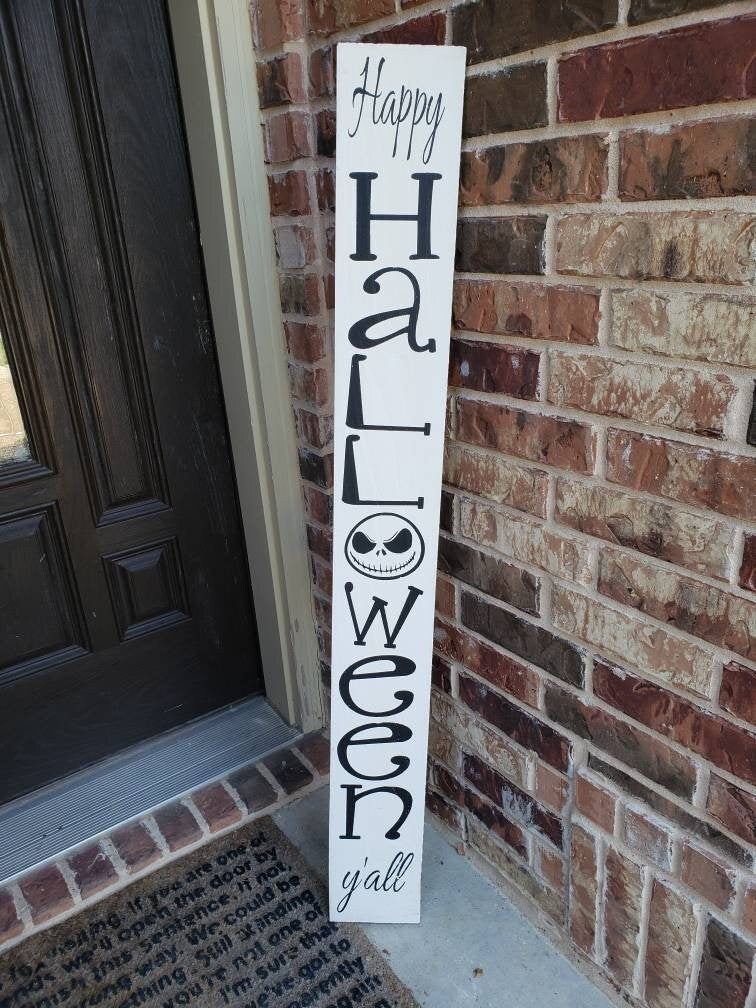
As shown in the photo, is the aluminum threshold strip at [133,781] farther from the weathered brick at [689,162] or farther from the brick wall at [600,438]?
the weathered brick at [689,162]

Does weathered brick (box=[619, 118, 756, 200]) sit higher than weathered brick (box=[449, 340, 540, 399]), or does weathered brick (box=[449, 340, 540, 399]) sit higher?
weathered brick (box=[619, 118, 756, 200])

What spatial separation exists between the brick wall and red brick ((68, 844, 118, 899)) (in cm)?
84

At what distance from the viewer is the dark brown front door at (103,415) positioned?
4.64 feet

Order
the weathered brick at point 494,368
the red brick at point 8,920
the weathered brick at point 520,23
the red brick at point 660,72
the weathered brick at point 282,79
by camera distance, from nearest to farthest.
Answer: the red brick at point 660,72 < the weathered brick at point 520,23 < the weathered brick at point 494,368 < the weathered brick at point 282,79 < the red brick at point 8,920

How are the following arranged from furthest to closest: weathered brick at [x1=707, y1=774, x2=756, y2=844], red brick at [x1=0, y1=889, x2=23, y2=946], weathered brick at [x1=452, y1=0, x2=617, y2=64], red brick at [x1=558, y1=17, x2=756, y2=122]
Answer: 1. red brick at [x1=0, y1=889, x2=23, y2=946]
2. weathered brick at [x1=707, y1=774, x2=756, y2=844]
3. weathered brick at [x1=452, y1=0, x2=617, y2=64]
4. red brick at [x1=558, y1=17, x2=756, y2=122]

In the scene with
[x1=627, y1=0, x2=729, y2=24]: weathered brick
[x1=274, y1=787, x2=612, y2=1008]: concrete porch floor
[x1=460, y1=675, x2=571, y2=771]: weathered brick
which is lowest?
[x1=274, y1=787, x2=612, y2=1008]: concrete porch floor

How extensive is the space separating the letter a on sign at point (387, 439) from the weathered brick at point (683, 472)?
297 mm

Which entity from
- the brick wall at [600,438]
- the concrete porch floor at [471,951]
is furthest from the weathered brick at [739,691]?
the concrete porch floor at [471,951]

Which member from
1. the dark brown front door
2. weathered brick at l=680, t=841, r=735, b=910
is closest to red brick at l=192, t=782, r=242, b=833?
the dark brown front door

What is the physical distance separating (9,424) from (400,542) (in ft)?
2.97

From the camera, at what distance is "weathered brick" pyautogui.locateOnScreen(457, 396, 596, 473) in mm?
1070

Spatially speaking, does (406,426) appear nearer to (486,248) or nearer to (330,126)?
(486,248)

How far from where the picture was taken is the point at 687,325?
2.96 feet

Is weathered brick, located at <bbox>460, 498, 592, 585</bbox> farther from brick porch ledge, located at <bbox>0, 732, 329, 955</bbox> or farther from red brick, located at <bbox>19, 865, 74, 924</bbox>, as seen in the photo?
red brick, located at <bbox>19, 865, 74, 924</bbox>
